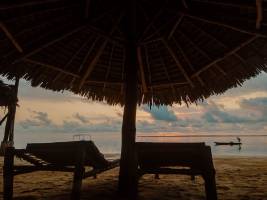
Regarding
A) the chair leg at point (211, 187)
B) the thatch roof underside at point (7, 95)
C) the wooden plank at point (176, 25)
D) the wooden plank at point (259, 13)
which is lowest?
the chair leg at point (211, 187)

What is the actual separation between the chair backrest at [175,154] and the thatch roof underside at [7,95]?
1131 cm

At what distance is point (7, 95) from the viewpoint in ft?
46.0

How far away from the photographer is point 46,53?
566 centimetres

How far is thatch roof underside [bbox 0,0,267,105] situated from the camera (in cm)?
478

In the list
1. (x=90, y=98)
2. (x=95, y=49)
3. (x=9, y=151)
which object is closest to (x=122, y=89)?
(x=90, y=98)

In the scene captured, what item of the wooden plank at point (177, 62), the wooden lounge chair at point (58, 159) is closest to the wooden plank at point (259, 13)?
the wooden plank at point (177, 62)

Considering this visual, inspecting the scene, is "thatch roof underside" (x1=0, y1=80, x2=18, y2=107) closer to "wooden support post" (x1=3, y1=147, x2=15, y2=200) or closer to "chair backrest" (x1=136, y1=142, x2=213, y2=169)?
"wooden support post" (x1=3, y1=147, x2=15, y2=200)

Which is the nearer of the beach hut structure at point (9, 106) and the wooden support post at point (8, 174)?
the wooden support post at point (8, 174)

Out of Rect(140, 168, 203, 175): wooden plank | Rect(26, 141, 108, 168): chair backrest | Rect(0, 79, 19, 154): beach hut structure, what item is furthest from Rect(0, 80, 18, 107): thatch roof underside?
Rect(140, 168, 203, 175): wooden plank

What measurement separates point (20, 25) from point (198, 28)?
2.94 m

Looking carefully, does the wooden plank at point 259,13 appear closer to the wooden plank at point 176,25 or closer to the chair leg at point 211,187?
the wooden plank at point 176,25

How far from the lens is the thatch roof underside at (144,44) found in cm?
478

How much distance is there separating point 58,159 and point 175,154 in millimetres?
1583

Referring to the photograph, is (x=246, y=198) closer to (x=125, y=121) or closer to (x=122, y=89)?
(x=125, y=121)
